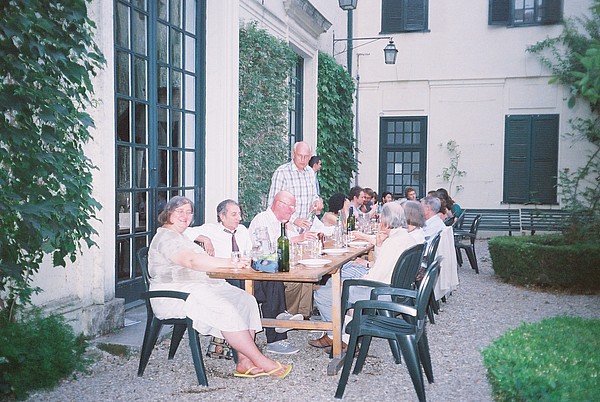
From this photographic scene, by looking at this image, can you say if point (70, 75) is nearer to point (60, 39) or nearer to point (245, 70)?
point (60, 39)

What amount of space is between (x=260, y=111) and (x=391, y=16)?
26.8ft

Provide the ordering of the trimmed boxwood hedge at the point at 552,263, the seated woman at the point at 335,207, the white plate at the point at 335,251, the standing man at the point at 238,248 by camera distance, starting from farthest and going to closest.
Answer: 1. the trimmed boxwood hedge at the point at 552,263
2. the seated woman at the point at 335,207
3. the white plate at the point at 335,251
4. the standing man at the point at 238,248

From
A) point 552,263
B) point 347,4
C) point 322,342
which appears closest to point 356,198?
point 552,263

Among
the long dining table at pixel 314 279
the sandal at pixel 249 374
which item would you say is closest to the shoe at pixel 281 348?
the long dining table at pixel 314 279

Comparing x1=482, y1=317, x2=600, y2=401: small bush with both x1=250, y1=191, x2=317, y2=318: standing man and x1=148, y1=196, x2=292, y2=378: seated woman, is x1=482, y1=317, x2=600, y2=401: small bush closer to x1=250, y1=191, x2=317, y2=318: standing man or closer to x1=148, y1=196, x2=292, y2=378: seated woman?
x1=148, y1=196, x2=292, y2=378: seated woman

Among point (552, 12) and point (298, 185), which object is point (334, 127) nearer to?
point (298, 185)

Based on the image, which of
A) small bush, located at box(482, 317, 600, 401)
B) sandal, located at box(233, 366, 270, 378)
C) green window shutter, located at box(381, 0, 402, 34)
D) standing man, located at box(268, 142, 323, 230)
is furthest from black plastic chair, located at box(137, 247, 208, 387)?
green window shutter, located at box(381, 0, 402, 34)

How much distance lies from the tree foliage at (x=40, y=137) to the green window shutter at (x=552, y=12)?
12.2m

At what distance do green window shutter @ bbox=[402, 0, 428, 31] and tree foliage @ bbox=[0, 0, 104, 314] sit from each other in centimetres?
1167

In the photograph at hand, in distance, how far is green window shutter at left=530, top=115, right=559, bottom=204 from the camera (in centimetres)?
1417

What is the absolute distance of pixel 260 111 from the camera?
8125mm

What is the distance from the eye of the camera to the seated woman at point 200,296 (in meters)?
4.11

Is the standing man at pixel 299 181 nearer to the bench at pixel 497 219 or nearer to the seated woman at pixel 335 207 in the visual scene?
the seated woman at pixel 335 207

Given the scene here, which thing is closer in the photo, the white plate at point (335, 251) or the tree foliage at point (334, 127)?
the white plate at point (335, 251)
